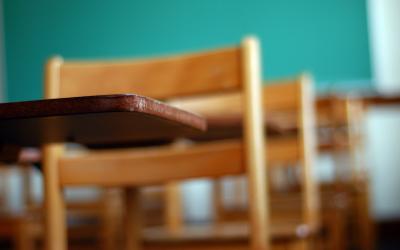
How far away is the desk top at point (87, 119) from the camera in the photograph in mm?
651

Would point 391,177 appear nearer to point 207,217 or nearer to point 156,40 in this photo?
point 207,217

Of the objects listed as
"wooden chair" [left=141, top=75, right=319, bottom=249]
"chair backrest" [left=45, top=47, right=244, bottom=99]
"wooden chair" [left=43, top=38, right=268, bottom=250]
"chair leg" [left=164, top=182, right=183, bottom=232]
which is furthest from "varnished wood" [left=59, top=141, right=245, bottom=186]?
"chair leg" [left=164, top=182, right=183, bottom=232]

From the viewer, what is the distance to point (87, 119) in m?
0.77

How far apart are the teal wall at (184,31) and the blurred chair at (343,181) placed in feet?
3.73

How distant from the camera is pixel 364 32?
17.5ft

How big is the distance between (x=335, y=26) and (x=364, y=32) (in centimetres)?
25

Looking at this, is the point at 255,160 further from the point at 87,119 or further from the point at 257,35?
the point at 257,35

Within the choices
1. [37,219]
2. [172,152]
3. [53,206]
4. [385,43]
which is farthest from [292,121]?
[385,43]

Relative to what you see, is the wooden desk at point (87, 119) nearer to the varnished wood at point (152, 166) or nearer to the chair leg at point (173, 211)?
the varnished wood at point (152, 166)

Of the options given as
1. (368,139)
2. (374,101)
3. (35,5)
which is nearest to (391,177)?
(368,139)

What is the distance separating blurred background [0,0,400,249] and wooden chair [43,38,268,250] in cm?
399

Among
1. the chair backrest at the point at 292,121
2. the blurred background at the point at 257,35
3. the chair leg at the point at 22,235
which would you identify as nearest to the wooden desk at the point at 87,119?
the chair backrest at the point at 292,121

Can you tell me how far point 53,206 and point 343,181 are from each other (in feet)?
8.45

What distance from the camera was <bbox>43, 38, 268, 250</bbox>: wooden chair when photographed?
1194 mm
